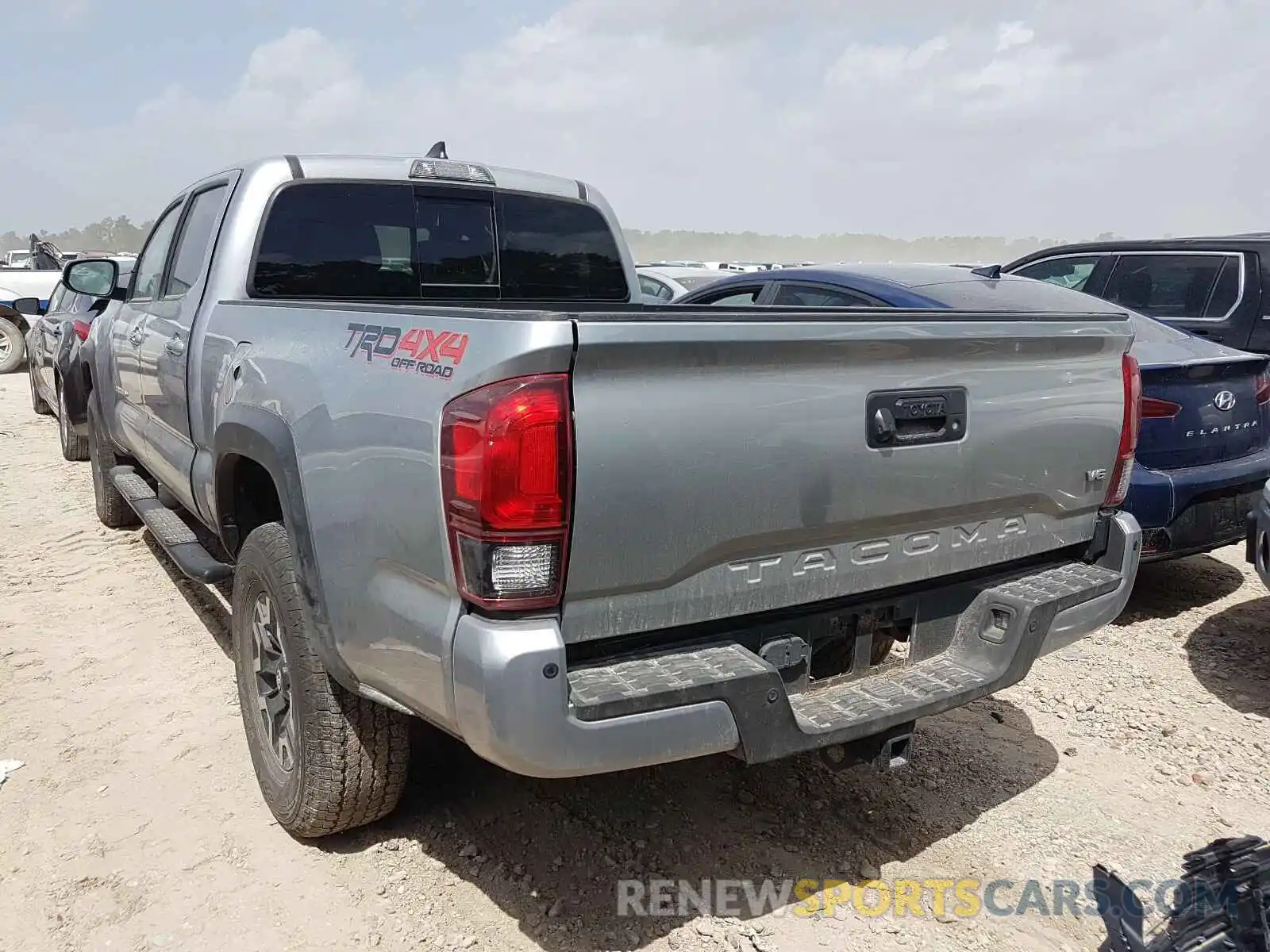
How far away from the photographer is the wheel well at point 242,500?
10.7 feet

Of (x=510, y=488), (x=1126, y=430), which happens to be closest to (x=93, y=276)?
(x=510, y=488)

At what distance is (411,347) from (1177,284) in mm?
6418

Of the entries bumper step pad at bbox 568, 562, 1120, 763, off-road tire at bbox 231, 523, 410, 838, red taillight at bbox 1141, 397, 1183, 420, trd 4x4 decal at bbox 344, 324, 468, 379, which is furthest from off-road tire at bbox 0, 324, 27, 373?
bumper step pad at bbox 568, 562, 1120, 763

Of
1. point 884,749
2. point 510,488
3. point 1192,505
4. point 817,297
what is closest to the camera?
point 510,488

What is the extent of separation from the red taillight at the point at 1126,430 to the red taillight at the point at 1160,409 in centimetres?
179

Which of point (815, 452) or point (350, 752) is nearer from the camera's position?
point (815, 452)

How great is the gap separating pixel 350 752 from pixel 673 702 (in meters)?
1.08

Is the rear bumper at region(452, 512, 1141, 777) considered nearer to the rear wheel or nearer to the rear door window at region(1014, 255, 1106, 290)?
the rear door window at region(1014, 255, 1106, 290)

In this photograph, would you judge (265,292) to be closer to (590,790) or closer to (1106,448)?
(590,790)

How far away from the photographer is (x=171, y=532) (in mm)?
4094

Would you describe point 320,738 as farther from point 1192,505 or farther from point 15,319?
point 15,319

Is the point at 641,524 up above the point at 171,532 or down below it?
above

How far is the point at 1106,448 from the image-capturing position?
115 inches

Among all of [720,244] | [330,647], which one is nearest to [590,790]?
[330,647]
